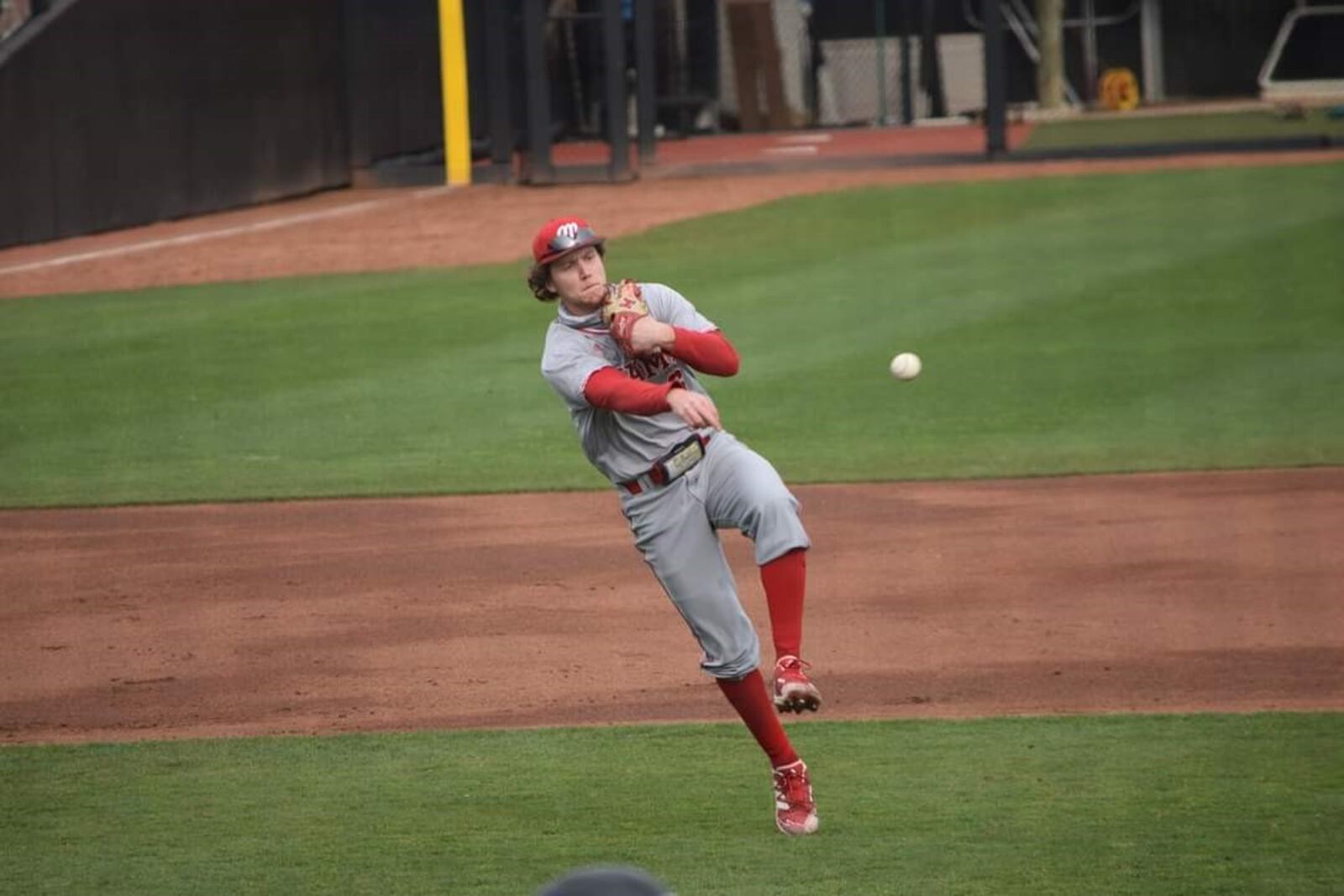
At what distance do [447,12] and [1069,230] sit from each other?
305 inches

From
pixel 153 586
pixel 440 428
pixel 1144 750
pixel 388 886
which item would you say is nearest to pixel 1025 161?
pixel 440 428

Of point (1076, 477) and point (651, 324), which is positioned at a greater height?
point (651, 324)

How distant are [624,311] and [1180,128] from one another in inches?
938

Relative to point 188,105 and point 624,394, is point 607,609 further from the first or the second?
point 188,105

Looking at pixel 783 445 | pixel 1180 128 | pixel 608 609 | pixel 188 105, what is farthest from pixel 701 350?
pixel 1180 128

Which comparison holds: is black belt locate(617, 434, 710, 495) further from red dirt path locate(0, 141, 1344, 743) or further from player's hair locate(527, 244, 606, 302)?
red dirt path locate(0, 141, 1344, 743)

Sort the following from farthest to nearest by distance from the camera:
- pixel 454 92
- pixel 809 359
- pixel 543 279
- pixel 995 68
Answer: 1. pixel 454 92
2. pixel 995 68
3. pixel 809 359
4. pixel 543 279

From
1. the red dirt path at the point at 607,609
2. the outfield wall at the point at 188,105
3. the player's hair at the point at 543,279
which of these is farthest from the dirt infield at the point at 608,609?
the outfield wall at the point at 188,105

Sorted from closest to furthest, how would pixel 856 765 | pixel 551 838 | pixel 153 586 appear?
pixel 551 838
pixel 856 765
pixel 153 586

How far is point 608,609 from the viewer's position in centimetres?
895

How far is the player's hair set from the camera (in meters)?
6.06

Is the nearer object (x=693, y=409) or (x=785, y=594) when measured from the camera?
(x=693, y=409)

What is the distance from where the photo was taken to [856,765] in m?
6.57

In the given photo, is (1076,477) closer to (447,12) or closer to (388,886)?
(388,886)
